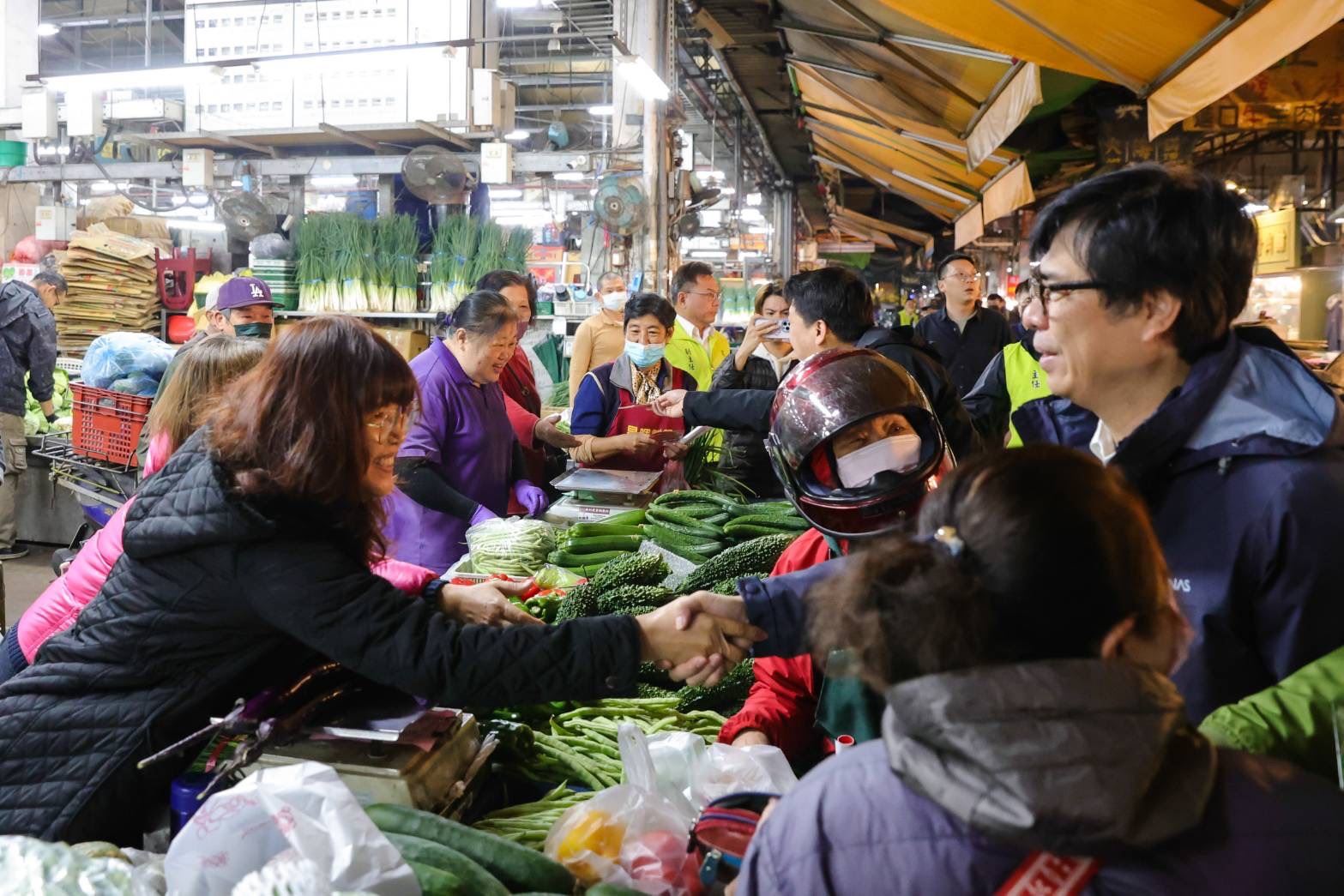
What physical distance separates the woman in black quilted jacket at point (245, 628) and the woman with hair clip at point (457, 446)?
7.01ft

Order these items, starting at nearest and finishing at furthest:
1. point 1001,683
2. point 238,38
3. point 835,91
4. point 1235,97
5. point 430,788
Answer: point 1001,683 < point 430,788 < point 1235,97 < point 238,38 < point 835,91

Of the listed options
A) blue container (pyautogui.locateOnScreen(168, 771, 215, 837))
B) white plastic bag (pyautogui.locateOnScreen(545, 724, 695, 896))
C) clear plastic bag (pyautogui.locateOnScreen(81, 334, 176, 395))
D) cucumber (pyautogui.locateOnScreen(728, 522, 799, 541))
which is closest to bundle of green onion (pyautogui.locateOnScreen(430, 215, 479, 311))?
clear plastic bag (pyautogui.locateOnScreen(81, 334, 176, 395))

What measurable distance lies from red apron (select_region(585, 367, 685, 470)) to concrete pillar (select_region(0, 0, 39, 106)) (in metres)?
9.37

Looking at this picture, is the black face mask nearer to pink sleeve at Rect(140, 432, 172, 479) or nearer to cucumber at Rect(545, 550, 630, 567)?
pink sleeve at Rect(140, 432, 172, 479)

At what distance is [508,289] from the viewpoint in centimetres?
564

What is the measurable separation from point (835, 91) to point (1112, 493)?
10024mm

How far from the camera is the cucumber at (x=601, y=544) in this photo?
3.75m

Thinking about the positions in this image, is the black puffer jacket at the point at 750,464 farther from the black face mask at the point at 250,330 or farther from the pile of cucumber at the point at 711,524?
the black face mask at the point at 250,330

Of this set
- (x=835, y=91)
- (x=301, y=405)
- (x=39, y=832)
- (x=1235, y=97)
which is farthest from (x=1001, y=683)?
(x=835, y=91)

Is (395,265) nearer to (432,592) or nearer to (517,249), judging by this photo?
(517,249)

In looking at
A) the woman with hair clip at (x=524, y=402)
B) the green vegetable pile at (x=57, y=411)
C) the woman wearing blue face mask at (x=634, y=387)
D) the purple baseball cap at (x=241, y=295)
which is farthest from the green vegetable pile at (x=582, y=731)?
the green vegetable pile at (x=57, y=411)

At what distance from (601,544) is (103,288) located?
8.66 metres

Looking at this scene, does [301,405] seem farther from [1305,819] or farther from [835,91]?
[835,91]

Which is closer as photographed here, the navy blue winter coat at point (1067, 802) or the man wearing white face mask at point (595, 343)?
the navy blue winter coat at point (1067, 802)
